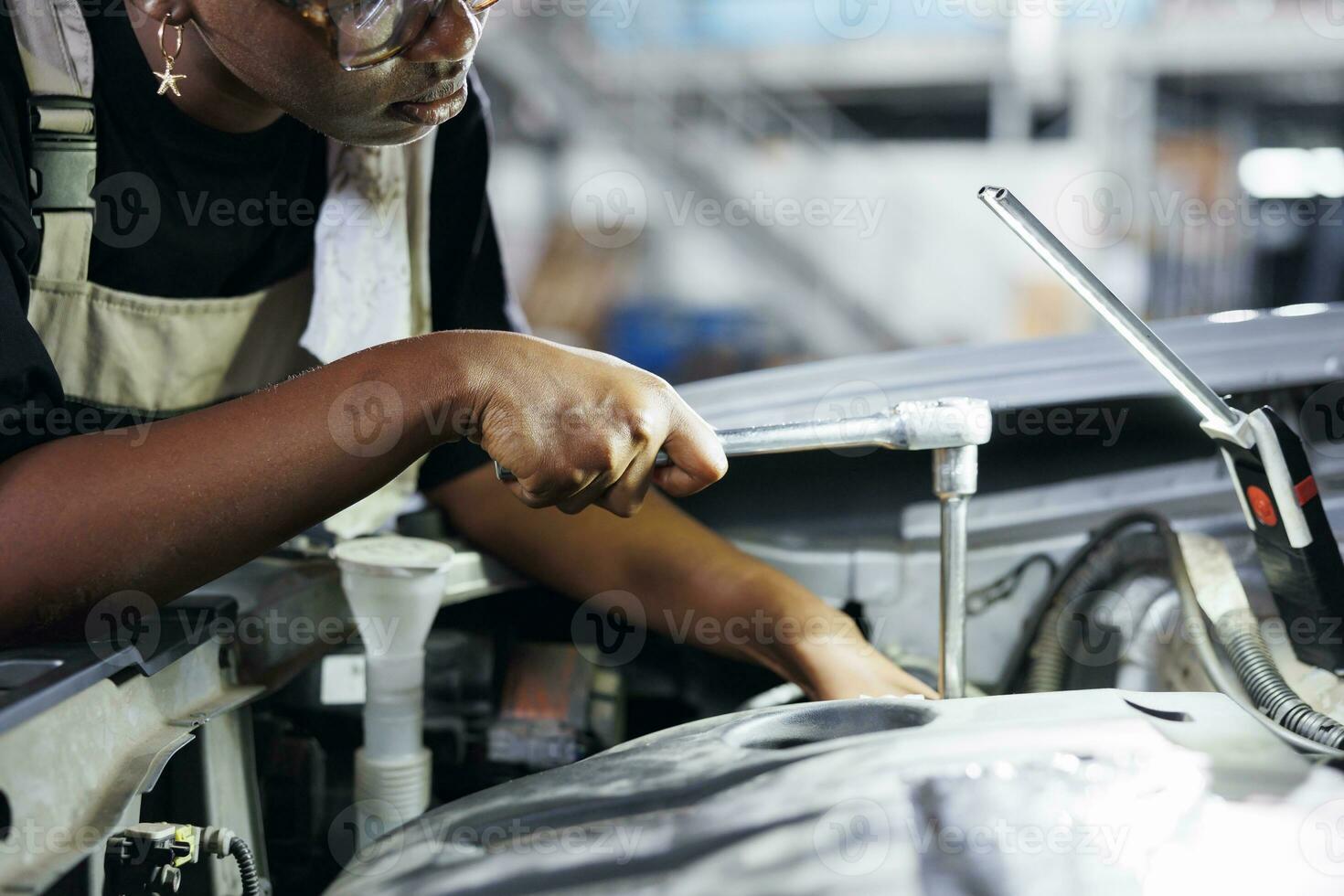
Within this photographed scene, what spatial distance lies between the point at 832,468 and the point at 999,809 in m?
0.60

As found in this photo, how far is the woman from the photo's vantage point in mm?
690

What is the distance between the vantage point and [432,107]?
0.83 m

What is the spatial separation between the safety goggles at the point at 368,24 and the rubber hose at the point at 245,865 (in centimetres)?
50

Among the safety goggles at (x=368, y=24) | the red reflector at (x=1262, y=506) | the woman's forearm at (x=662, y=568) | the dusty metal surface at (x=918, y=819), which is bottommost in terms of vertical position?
the dusty metal surface at (x=918, y=819)

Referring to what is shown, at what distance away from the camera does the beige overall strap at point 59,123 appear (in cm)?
82

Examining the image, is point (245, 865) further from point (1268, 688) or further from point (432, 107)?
point (1268, 688)

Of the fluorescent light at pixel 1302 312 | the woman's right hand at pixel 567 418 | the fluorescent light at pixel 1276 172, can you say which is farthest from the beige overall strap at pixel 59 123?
the fluorescent light at pixel 1276 172

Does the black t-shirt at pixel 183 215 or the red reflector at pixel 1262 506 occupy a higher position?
the black t-shirt at pixel 183 215

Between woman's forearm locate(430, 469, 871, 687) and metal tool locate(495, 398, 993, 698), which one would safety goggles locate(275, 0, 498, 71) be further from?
woman's forearm locate(430, 469, 871, 687)

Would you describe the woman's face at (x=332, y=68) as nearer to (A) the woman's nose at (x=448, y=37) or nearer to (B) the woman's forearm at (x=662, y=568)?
(A) the woman's nose at (x=448, y=37)

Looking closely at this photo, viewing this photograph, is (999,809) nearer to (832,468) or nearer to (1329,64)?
(832,468)

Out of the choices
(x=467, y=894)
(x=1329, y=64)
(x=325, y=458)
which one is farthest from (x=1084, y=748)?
(x=1329, y=64)

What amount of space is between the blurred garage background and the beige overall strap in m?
4.33

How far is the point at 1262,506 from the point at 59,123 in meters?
0.92
